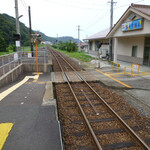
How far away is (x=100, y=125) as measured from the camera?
5.43 metres

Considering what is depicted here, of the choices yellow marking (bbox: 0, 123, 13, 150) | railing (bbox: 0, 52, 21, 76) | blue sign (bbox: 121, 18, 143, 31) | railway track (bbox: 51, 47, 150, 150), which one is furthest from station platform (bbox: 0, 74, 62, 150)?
blue sign (bbox: 121, 18, 143, 31)

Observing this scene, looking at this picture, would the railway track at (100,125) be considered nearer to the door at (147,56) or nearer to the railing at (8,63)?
the railing at (8,63)

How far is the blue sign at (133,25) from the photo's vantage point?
44.2 feet

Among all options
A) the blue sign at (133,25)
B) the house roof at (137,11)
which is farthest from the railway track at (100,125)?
the blue sign at (133,25)

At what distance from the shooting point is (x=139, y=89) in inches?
374

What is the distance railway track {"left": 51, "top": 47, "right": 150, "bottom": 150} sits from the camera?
174 inches

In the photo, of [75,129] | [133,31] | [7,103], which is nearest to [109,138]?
[75,129]

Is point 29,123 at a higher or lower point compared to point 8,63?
lower

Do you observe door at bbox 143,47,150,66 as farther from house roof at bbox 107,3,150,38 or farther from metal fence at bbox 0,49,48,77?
metal fence at bbox 0,49,48,77

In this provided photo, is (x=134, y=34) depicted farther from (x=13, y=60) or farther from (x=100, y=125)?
(x=100, y=125)

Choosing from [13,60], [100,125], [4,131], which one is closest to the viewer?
[4,131]

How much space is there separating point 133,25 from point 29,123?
1343 cm

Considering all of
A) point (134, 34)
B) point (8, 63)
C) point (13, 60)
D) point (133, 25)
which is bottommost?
point (8, 63)

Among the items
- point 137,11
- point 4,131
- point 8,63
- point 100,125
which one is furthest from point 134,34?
point 4,131
